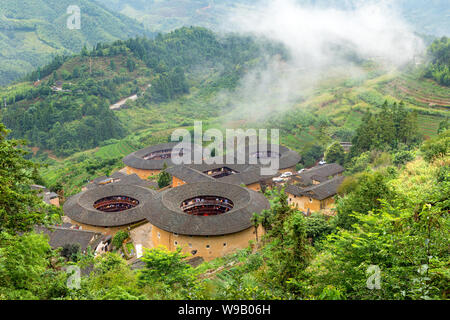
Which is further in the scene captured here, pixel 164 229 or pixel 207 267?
pixel 164 229

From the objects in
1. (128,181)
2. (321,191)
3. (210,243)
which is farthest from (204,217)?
(128,181)

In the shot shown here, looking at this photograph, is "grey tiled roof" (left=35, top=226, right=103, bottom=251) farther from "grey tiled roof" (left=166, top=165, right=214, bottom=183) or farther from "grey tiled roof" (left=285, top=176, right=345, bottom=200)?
"grey tiled roof" (left=285, top=176, right=345, bottom=200)

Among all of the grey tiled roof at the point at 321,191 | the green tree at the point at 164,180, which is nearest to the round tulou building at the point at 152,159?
the green tree at the point at 164,180

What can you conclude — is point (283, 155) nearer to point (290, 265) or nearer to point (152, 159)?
point (152, 159)
